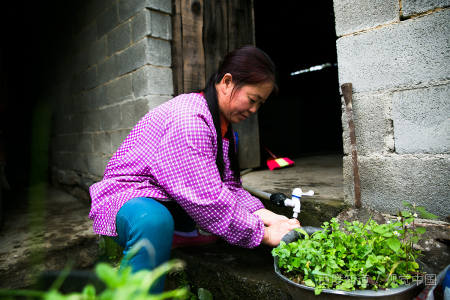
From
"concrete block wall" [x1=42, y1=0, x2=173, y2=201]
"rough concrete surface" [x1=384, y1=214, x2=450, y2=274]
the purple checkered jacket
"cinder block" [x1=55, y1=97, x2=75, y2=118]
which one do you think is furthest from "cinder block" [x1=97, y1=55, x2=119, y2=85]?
"rough concrete surface" [x1=384, y1=214, x2=450, y2=274]

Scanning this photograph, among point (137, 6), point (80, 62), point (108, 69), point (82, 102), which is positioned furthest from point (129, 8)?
point (82, 102)

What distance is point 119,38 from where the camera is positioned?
2961 mm

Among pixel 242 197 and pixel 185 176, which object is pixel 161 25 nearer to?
pixel 242 197

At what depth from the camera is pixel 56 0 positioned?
14.3ft

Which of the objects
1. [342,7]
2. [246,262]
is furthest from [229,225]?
[342,7]

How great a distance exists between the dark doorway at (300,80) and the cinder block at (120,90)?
9.39 feet

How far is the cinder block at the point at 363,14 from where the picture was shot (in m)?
1.49

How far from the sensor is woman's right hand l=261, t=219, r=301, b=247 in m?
1.31

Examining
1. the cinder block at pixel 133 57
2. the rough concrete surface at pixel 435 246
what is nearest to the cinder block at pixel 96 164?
the cinder block at pixel 133 57

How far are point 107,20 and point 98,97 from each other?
0.87 m

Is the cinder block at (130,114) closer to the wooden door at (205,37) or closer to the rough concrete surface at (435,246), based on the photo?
the wooden door at (205,37)

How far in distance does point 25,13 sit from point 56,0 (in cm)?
174

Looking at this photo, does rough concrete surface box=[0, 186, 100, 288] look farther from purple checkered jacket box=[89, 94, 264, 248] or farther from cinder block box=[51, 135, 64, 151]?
cinder block box=[51, 135, 64, 151]

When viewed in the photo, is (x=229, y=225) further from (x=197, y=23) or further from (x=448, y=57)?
(x=197, y=23)
